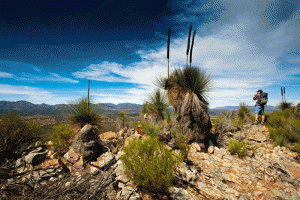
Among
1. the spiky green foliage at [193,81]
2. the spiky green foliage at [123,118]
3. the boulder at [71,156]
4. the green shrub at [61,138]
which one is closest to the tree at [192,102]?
the spiky green foliage at [193,81]

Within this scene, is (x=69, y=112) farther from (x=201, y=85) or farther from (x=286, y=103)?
(x=286, y=103)

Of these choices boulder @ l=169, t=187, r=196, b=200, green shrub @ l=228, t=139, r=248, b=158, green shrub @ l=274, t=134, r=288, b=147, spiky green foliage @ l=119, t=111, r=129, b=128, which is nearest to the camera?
boulder @ l=169, t=187, r=196, b=200

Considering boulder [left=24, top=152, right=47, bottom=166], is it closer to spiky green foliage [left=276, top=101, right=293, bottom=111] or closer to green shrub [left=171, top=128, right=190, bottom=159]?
green shrub [left=171, top=128, right=190, bottom=159]

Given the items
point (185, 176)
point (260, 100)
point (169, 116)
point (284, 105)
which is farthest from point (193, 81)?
point (284, 105)

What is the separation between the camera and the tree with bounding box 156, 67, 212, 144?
5.41 meters

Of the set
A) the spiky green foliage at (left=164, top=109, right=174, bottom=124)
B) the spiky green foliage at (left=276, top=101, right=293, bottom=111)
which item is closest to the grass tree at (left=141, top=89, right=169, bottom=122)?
the spiky green foliage at (left=164, top=109, right=174, bottom=124)

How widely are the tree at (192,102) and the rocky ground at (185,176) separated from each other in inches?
30.8

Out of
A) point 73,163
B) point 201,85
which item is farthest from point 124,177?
point 201,85

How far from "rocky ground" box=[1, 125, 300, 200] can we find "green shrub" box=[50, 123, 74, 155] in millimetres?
323

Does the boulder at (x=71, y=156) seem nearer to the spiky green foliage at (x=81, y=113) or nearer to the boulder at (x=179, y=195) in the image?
the spiky green foliage at (x=81, y=113)

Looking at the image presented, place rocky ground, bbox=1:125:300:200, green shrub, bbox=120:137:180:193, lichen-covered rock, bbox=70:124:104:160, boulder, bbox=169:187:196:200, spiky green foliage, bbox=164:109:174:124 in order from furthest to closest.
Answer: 1. spiky green foliage, bbox=164:109:174:124
2. lichen-covered rock, bbox=70:124:104:160
3. boulder, bbox=169:187:196:200
4. green shrub, bbox=120:137:180:193
5. rocky ground, bbox=1:125:300:200

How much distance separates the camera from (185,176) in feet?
10.3

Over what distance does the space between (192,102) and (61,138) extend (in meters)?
5.46

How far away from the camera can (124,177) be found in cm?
277
